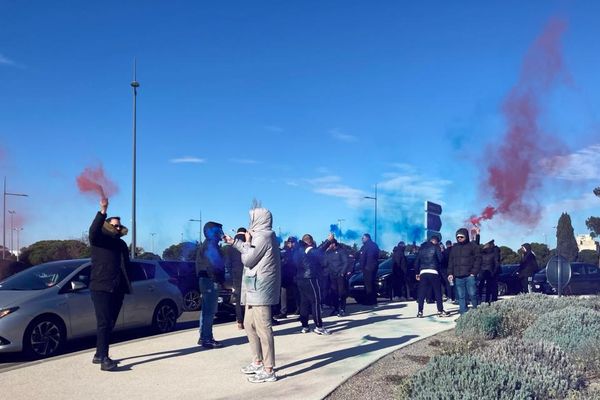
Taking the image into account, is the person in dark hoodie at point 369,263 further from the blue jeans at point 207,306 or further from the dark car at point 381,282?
the blue jeans at point 207,306

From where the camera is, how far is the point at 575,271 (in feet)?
71.3

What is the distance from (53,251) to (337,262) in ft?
83.6

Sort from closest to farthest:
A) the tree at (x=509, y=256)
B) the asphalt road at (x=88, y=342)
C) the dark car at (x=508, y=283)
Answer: the asphalt road at (x=88, y=342) → the dark car at (x=508, y=283) → the tree at (x=509, y=256)

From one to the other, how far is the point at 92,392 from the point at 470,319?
5.61 m

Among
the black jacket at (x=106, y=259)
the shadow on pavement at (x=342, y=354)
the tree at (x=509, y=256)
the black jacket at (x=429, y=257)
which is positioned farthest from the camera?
the tree at (x=509, y=256)

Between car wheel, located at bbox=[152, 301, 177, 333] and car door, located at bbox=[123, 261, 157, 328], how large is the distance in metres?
0.14

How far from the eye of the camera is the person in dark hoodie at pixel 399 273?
15.8 metres

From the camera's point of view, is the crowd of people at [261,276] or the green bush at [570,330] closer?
the crowd of people at [261,276]

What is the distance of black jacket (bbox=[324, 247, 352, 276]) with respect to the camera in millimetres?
12141

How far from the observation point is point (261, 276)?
6242 mm

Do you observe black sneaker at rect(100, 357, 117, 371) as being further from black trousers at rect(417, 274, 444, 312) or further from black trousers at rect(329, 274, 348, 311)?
black trousers at rect(417, 274, 444, 312)

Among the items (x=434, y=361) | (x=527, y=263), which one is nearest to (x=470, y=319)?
(x=434, y=361)

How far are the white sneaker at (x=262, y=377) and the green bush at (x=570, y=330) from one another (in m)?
3.04

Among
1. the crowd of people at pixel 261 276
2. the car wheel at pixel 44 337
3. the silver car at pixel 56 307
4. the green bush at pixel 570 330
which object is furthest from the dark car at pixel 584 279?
the car wheel at pixel 44 337
